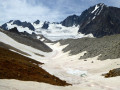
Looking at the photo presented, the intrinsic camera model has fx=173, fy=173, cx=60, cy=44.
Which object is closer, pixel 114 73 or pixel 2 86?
pixel 2 86

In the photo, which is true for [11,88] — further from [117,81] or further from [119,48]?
[119,48]

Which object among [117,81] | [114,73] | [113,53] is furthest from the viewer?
[113,53]

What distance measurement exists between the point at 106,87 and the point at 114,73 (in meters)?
6.55

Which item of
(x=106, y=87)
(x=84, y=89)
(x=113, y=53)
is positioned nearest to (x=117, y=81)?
(x=106, y=87)

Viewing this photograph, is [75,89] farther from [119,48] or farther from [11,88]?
[119,48]

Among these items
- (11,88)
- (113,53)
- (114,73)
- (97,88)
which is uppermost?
(113,53)

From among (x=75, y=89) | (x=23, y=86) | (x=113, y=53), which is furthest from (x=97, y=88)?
(x=113, y=53)

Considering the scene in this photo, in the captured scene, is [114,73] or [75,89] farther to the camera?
[114,73]

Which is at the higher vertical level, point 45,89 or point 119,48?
point 119,48

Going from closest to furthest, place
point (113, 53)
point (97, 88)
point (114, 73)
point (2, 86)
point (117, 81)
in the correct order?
point (2, 86), point (97, 88), point (117, 81), point (114, 73), point (113, 53)

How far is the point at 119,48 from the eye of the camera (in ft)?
159

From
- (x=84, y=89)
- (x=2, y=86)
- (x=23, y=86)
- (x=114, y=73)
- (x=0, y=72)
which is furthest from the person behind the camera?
(x=114, y=73)

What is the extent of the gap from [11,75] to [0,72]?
1.26 m

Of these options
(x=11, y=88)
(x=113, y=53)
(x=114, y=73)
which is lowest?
(x=11, y=88)
